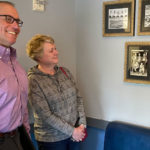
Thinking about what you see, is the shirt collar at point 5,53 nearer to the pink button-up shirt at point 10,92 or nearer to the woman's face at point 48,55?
the pink button-up shirt at point 10,92

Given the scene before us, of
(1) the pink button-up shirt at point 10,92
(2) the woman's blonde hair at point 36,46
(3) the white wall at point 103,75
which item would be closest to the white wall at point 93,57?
(3) the white wall at point 103,75

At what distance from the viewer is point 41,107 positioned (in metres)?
1.48

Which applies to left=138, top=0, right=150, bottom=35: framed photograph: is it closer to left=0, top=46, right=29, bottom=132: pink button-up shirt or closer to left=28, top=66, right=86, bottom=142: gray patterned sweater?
left=28, top=66, right=86, bottom=142: gray patterned sweater

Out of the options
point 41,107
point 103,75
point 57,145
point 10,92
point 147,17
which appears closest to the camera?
point 10,92

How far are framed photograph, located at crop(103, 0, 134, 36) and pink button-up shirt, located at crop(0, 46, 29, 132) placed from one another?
1.03m

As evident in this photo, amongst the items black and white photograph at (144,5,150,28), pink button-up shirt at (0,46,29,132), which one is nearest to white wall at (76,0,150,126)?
black and white photograph at (144,5,150,28)

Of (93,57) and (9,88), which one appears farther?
(93,57)

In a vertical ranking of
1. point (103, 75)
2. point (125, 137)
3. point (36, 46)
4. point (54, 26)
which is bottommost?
point (125, 137)

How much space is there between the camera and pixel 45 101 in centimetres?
150

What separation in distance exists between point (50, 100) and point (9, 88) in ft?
1.59

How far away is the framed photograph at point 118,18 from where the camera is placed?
1.81m

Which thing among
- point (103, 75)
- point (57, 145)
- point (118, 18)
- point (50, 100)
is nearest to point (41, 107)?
point (50, 100)

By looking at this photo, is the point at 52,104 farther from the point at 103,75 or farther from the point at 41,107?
the point at 103,75

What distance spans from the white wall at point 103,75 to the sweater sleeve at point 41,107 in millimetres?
649
